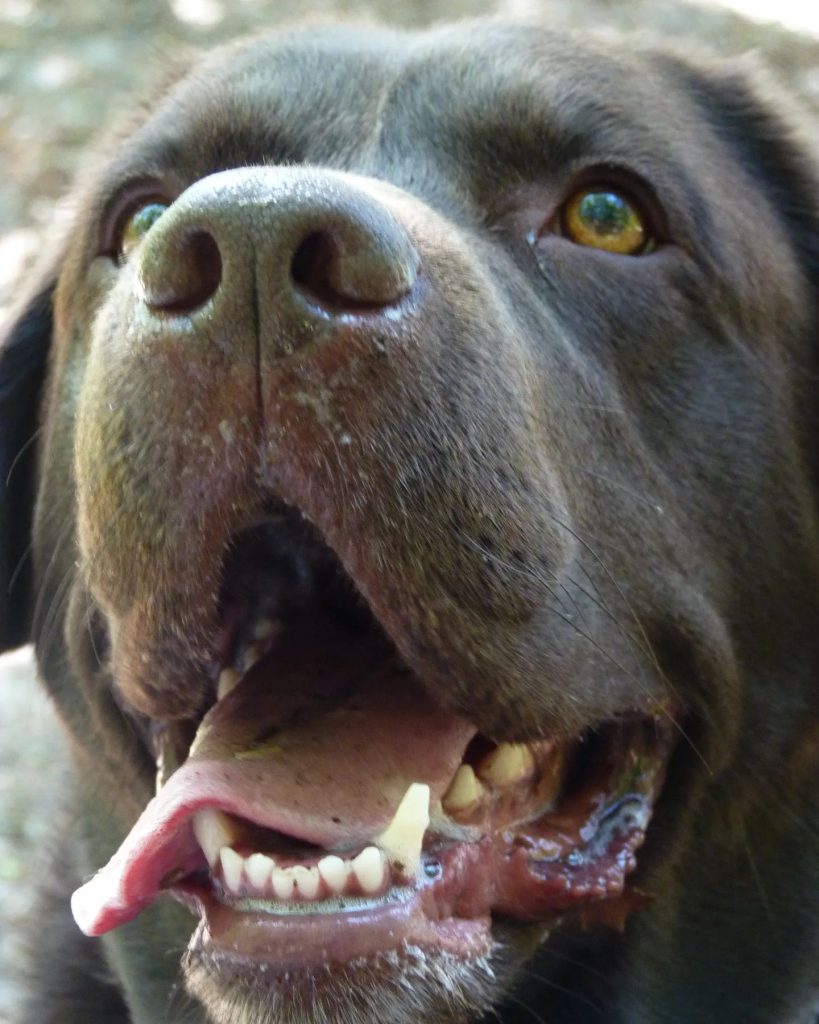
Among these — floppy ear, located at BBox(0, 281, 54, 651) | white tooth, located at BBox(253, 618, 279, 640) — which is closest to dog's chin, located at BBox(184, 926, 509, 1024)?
white tooth, located at BBox(253, 618, 279, 640)

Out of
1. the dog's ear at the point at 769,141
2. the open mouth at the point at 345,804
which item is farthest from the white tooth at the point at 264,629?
the dog's ear at the point at 769,141

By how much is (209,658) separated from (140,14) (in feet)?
23.0

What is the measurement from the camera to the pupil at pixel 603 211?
225cm

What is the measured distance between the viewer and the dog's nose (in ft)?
5.14

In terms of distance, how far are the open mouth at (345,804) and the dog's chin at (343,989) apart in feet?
0.05

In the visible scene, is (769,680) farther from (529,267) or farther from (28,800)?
(28,800)

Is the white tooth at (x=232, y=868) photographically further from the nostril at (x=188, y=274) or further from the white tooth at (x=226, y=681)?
the nostril at (x=188, y=274)

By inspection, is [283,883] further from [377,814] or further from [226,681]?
[226,681]

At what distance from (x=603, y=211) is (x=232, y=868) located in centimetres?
120

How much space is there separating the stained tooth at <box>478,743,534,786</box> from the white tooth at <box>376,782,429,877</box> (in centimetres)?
27

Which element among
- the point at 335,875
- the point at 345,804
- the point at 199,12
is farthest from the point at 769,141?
the point at 199,12

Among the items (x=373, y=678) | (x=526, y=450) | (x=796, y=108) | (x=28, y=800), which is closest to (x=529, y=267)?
(x=526, y=450)

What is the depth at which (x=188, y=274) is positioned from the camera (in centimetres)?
162

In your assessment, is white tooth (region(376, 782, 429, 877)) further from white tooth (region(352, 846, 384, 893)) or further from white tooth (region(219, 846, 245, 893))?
white tooth (region(219, 846, 245, 893))
